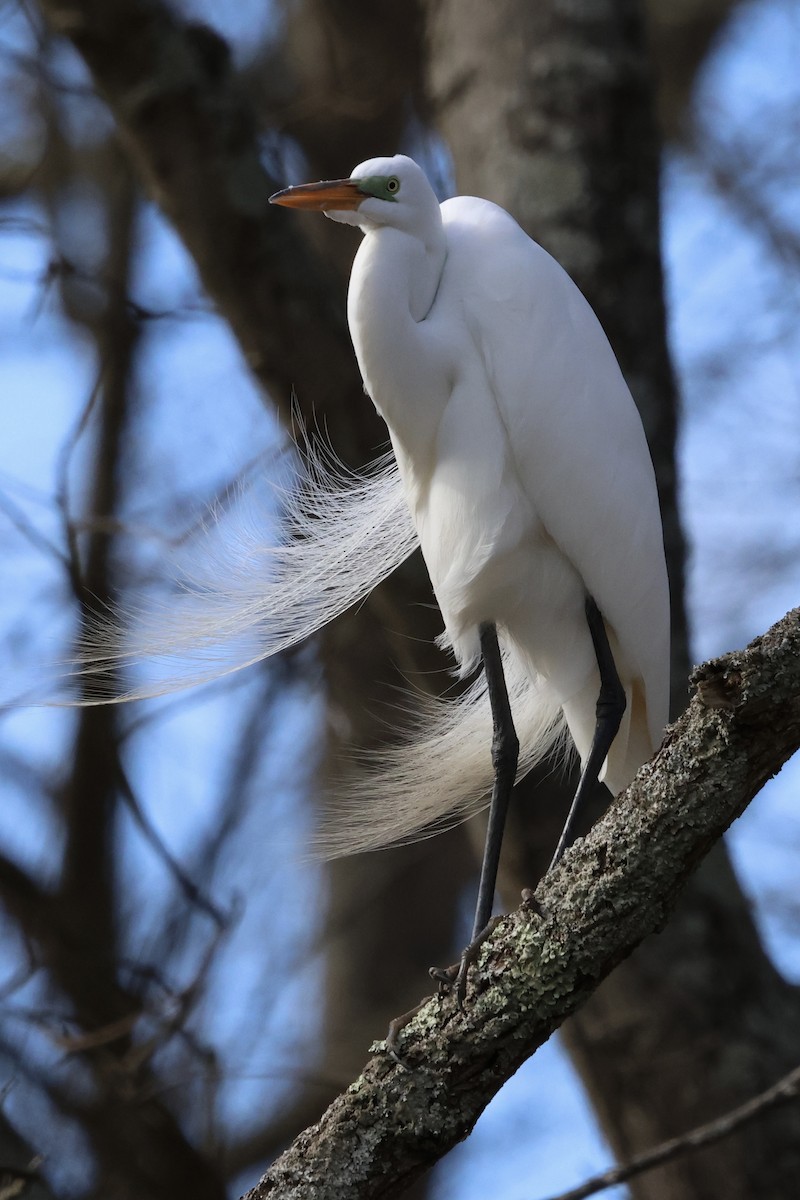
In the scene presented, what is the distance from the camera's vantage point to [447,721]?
8.89 ft

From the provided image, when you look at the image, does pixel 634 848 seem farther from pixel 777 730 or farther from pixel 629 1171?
pixel 629 1171

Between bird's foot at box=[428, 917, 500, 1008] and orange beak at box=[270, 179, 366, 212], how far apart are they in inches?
39.2

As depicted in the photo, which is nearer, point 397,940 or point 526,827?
point 526,827

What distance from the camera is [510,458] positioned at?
77.3 inches

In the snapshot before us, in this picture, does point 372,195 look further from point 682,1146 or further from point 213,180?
point 682,1146

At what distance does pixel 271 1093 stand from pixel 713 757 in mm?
2438

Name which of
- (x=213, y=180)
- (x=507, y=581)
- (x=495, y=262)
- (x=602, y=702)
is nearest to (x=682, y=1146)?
(x=602, y=702)

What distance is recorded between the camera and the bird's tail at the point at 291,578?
246 cm

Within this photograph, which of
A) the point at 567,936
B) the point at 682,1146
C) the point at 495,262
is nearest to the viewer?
the point at 567,936

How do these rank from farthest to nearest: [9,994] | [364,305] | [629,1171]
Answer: [9,994], [364,305], [629,1171]

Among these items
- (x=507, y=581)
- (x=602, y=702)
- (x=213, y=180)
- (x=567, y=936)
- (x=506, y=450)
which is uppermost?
(x=213, y=180)

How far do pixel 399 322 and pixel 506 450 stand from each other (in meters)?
0.24

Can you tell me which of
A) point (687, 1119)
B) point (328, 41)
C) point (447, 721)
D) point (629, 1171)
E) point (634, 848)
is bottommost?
point (629, 1171)

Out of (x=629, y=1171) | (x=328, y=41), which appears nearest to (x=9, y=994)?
(x=629, y=1171)
